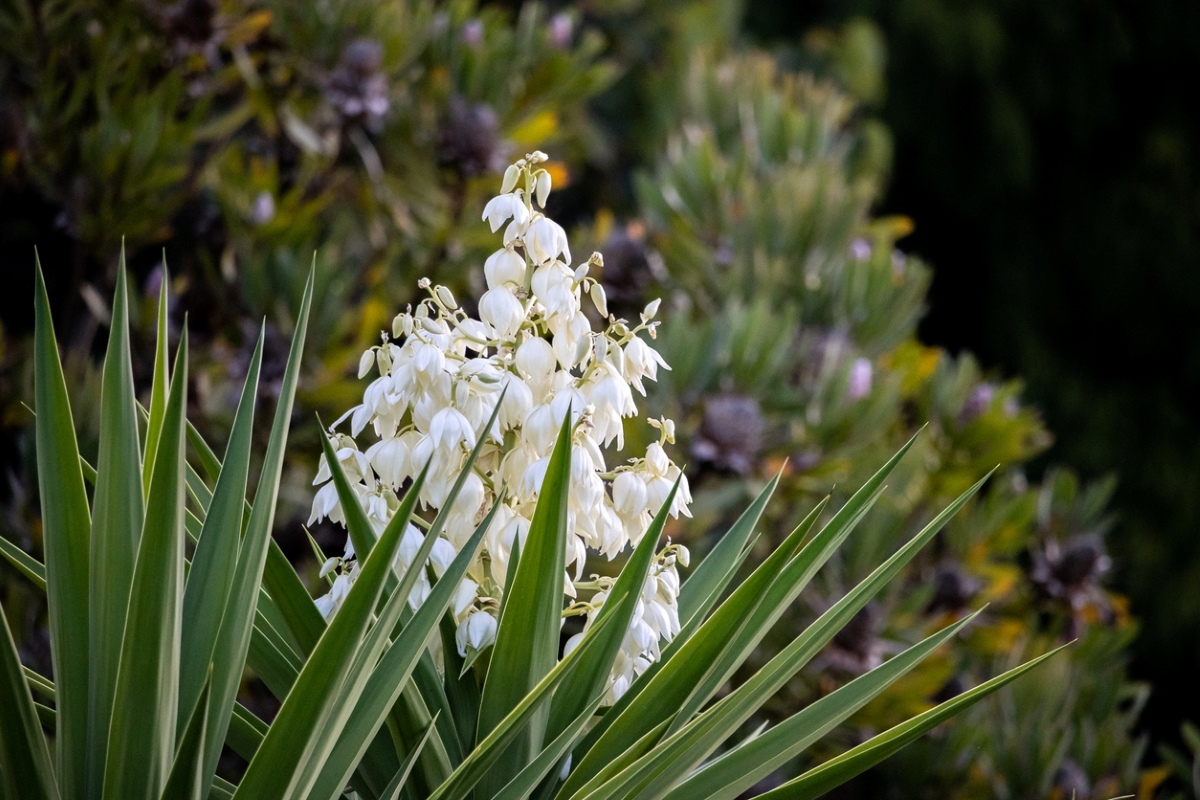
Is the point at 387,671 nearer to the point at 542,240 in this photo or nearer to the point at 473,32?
the point at 542,240

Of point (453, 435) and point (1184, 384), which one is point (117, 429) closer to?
point (453, 435)

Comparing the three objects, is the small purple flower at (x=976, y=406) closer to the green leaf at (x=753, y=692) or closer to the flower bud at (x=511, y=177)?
the green leaf at (x=753, y=692)

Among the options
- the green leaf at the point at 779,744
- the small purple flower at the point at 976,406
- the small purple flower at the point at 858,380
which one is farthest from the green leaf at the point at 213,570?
the small purple flower at the point at 976,406

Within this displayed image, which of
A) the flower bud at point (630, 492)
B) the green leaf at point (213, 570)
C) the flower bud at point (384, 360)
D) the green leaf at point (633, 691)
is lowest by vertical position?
the green leaf at point (633, 691)

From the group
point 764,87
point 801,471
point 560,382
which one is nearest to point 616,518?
point 560,382

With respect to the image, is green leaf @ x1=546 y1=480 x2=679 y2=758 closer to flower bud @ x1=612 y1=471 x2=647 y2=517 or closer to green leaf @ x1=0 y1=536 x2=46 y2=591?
flower bud @ x1=612 y1=471 x2=647 y2=517

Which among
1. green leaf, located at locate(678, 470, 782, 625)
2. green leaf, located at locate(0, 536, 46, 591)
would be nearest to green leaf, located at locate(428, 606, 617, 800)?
green leaf, located at locate(678, 470, 782, 625)
